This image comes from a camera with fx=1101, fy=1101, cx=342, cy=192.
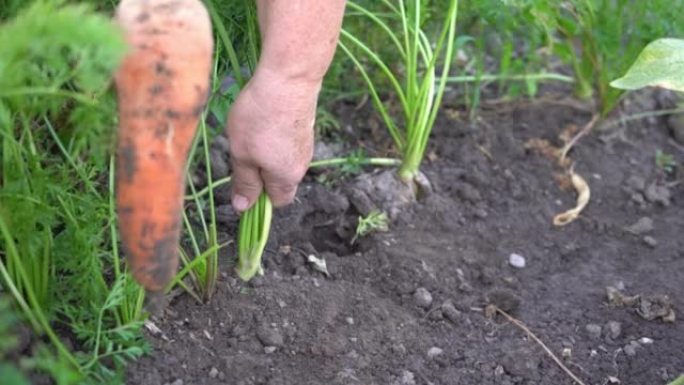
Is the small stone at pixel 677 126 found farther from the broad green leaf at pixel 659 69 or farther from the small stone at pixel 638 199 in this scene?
the broad green leaf at pixel 659 69

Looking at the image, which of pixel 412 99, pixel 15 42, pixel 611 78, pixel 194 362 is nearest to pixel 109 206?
pixel 194 362

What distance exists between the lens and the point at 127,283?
168cm

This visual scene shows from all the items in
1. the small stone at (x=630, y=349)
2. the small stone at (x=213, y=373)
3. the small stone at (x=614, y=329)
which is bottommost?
the small stone at (x=614, y=329)

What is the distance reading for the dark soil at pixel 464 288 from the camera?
1.85 metres

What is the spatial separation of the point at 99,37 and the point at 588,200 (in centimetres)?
165

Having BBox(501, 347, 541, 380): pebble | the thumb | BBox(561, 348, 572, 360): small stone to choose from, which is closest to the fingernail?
the thumb

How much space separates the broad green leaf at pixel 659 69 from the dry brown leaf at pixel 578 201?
0.48 m

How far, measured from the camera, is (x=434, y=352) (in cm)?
193

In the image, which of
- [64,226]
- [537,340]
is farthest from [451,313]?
[64,226]

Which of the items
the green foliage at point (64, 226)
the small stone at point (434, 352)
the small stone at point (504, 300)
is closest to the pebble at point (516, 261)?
the small stone at point (504, 300)

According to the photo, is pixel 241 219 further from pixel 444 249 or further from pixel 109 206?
pixel 444 249

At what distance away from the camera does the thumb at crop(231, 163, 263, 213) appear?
1.80 m

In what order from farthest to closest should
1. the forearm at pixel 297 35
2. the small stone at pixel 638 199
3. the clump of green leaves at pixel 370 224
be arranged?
the small stone at pixel 638 199 < the clump of green leaves at pixel 370 224 < the forearm at pixel 297 35

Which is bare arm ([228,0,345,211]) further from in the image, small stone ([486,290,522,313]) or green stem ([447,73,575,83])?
green stem ([447,73,575,83])
